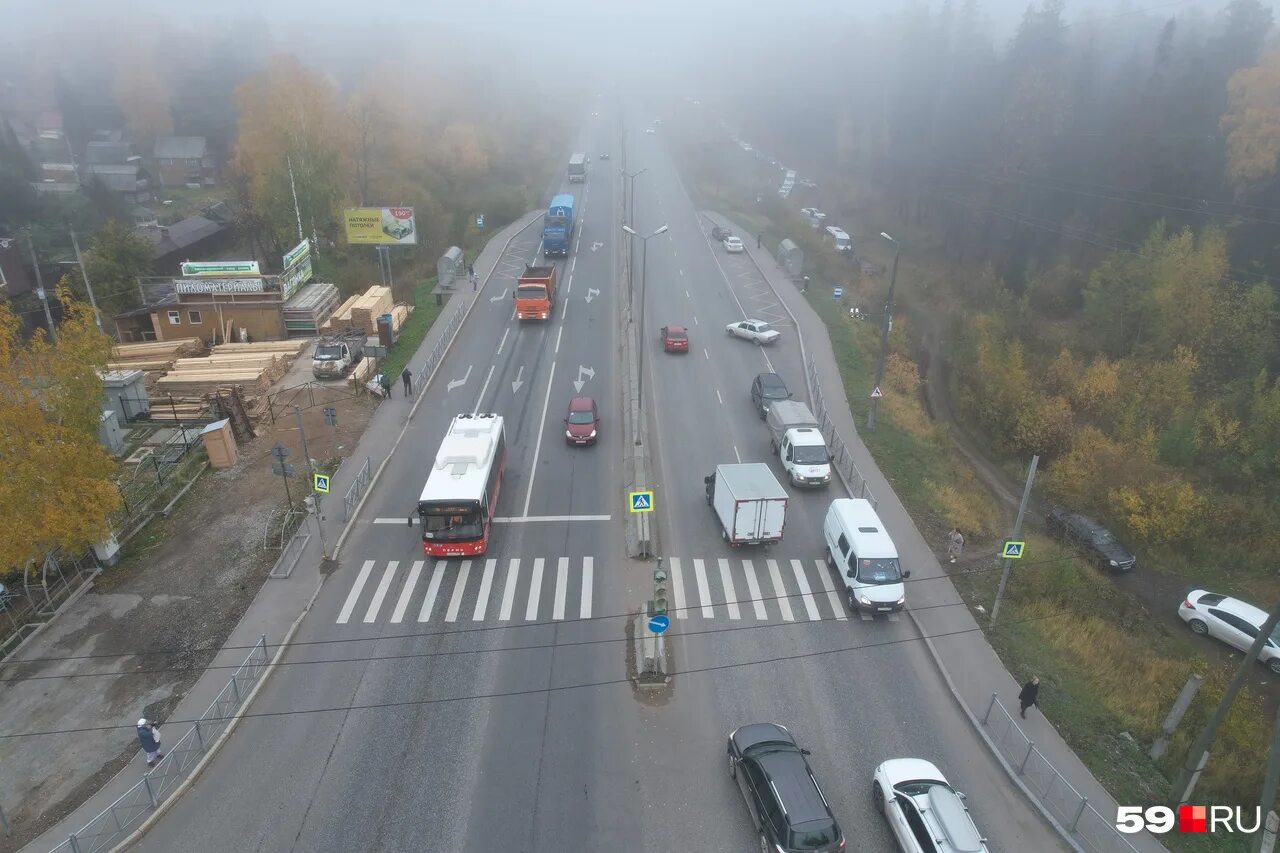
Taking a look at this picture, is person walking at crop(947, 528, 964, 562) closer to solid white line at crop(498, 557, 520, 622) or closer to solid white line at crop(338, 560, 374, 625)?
solid white line at crop(498, 557, 520, 622)

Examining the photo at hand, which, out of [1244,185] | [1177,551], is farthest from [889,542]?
[1244,185]

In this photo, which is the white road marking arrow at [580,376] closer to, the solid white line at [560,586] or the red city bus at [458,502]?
the red city bus at [458,502]

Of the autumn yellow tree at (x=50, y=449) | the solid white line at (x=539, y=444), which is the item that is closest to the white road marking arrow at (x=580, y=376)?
the solid white line at (x=539, y=444)

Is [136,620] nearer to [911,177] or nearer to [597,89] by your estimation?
[911,177]

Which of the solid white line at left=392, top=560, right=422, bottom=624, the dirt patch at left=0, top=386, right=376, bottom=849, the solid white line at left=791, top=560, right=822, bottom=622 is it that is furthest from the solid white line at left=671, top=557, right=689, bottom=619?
the dirt patch at left=0, top=386, right=376, bottom=849

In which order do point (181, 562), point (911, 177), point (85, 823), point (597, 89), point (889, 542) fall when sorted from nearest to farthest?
point (85, 823) → point (889, 542) → point (181, 562) → point (911, 177) → point (597, 89)

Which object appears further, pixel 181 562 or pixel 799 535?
pixel 799 535

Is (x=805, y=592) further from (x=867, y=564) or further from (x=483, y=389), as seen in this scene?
(x=483, y=389)
